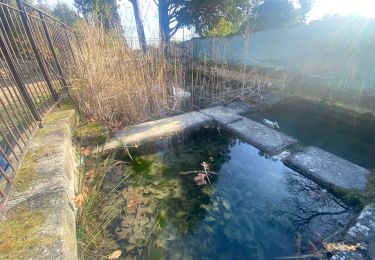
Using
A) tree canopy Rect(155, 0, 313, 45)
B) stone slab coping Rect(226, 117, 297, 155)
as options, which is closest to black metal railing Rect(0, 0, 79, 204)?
stone slab coping Rect(226, 117, 297, 155)

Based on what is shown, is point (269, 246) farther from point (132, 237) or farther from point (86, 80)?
point (86, 80)

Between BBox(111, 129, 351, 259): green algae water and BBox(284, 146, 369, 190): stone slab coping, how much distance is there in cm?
9

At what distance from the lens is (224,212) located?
1450mm

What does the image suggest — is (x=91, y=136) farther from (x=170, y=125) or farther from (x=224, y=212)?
(x=224, y=212)

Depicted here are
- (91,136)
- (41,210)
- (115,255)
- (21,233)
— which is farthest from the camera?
(91,136)

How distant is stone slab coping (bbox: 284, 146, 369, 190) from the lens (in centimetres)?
158

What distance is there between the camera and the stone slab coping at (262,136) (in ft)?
6.72

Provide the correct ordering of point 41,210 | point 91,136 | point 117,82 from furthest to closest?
point 117,82 → point 91,136 → point 41,210

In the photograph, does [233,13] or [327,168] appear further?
[233,13]

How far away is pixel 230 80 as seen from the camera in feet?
12.3

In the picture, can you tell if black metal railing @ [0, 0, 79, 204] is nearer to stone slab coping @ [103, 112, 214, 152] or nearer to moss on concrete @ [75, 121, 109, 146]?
moss on concrete @ [75, 121, 109, 146]

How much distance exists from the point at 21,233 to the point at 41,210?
126 mm

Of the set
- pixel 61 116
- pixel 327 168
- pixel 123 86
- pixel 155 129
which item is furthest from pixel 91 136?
pixel 327 168

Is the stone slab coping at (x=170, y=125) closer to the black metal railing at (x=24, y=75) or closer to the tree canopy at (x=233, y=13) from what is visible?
the black metal railing at (x=24, y=75)
